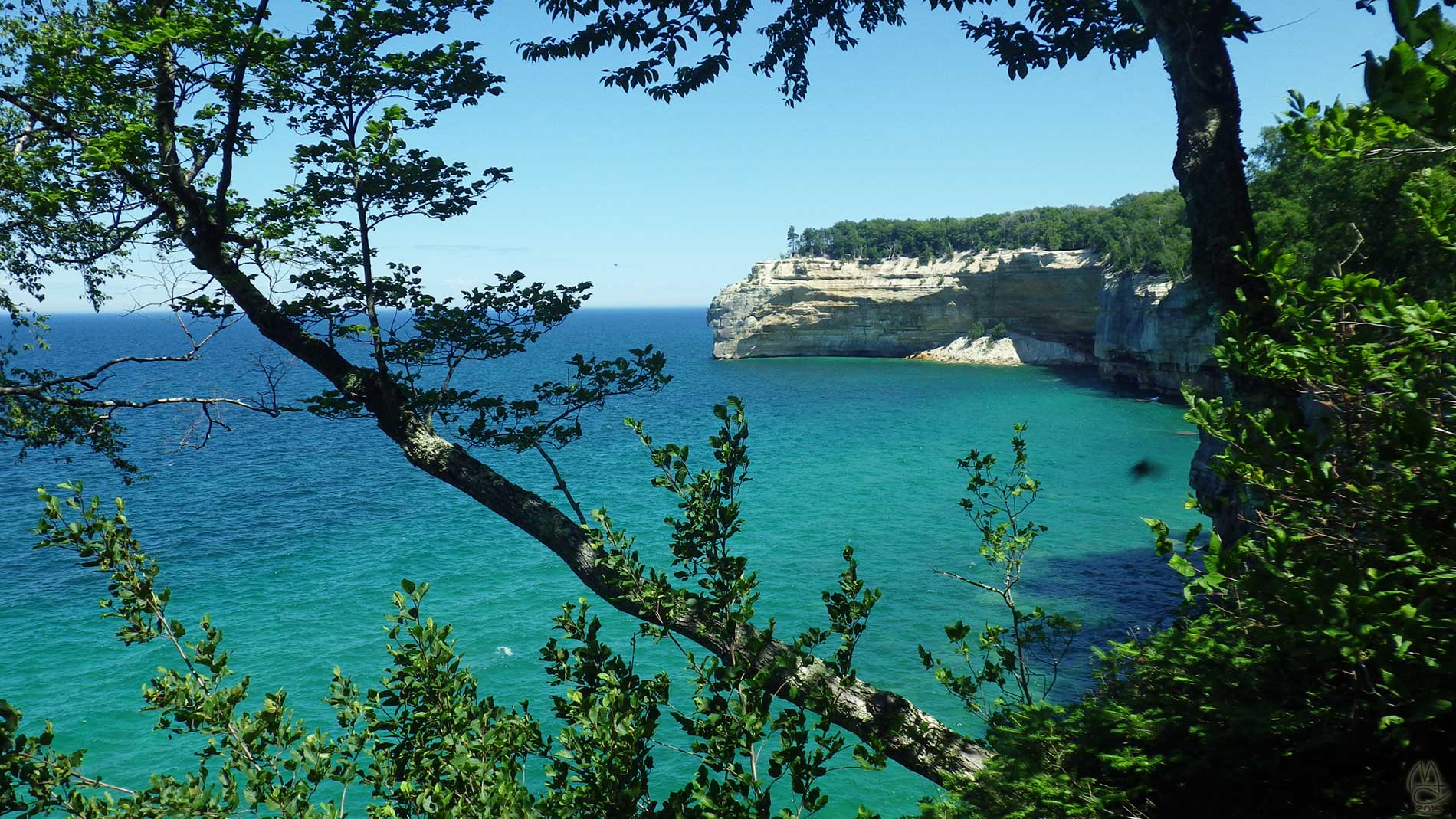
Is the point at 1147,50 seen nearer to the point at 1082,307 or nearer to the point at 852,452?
the point at 852,452

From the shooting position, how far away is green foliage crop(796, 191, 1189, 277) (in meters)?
54.2

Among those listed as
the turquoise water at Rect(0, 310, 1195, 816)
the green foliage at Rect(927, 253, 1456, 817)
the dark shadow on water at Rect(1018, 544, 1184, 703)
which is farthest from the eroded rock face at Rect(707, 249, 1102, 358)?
the green foliage at Rect(927, 253, 1456, 817)

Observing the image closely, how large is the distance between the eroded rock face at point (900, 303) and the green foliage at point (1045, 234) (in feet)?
9.15

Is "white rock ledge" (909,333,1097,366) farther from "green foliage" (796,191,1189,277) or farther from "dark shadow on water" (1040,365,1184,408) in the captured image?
"green foliage" (796,191,1189,277)

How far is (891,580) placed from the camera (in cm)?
2103

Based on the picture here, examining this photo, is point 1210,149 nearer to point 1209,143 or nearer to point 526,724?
point 1209,143

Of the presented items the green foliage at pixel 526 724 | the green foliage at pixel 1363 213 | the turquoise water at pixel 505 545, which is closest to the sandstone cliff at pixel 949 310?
the turquoise water at pixel 505 545

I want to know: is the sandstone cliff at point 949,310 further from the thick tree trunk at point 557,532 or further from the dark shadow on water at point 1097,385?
the thick tree trunk at point 557,532

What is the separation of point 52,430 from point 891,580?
1733cm

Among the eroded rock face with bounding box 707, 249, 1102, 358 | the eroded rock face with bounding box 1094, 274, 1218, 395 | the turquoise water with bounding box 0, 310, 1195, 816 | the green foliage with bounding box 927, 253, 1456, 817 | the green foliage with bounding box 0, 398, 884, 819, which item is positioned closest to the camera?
the green foliage with bounding box 927, 253, 1456, 817

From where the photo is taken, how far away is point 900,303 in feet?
246

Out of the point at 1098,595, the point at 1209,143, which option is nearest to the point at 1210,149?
the point at 1209,143

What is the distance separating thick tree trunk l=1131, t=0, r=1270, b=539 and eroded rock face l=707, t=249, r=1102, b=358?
6170 centimetres

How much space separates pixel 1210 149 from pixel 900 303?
71.8m
